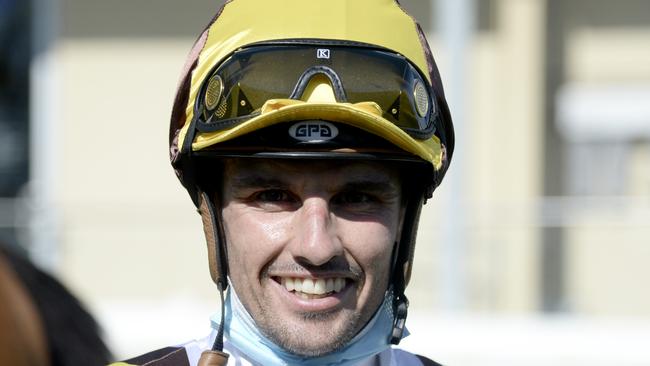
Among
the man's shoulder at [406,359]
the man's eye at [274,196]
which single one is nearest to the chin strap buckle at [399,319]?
the man's shoulder at [406,359]

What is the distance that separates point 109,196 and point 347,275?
972 centimetres

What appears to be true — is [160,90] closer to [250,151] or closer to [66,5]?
[66,5]

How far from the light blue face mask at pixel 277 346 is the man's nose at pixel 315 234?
0.56 feet

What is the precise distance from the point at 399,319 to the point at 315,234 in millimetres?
271

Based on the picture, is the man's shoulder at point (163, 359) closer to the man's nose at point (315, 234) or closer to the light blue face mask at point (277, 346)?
the light blue face mask at point (277, 346)

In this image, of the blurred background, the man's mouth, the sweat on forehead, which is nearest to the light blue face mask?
the man's mouth

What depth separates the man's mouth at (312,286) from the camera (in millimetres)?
2061

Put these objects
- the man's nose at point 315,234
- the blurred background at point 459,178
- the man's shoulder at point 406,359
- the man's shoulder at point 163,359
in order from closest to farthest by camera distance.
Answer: the man's nose at point 315,234, the man's shoulder at point 163,359, the man's shoulder at point 406,359, the blurred background at point 459,178

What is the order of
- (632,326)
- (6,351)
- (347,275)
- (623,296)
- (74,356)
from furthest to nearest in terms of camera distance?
(623,296) < (632,326) < (74,356) < (6,351) < (347,275)

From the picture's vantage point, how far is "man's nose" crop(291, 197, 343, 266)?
203 cm

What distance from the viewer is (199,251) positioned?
874 centimetres

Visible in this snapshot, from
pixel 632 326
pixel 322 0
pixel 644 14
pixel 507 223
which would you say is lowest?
pixel 632 326

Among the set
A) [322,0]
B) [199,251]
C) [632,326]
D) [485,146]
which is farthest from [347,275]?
[485,146]

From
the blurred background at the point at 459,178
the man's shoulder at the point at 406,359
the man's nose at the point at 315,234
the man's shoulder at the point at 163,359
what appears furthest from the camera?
the blurred background at the point at 459,178
